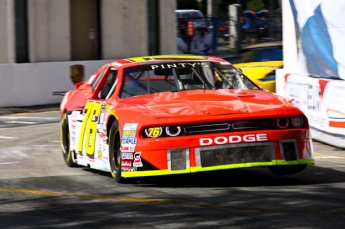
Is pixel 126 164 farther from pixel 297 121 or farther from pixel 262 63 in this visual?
pixel 262 63

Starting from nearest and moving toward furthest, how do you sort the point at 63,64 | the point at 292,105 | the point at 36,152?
the point at 292,105, the point at 36,152, the point at 63,64

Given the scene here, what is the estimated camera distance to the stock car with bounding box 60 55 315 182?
8.30m

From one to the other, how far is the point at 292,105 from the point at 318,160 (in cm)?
266

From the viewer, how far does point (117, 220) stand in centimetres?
677

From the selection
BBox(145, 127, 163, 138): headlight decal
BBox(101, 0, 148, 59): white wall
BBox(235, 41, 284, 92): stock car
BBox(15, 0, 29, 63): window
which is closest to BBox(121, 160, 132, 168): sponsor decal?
BBox(145, 127, 163, 138): headlight decal

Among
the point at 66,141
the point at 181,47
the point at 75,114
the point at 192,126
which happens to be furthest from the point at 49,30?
Answer: the point at 192,126

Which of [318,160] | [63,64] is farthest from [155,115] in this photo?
[63,64]

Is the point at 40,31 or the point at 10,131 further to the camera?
the point at 40,31

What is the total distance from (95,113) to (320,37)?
5.70 meters

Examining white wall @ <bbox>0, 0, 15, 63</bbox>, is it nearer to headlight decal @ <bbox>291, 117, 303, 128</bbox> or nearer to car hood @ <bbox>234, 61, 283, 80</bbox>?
car hood @ <bbox>234, 61, 283, 80</bbox>

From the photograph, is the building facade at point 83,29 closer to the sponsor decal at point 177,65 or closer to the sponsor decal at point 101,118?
the sponsor decal at point 177,65

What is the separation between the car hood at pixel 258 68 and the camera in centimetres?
1842

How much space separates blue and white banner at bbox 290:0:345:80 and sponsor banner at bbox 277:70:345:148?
1.12 feet

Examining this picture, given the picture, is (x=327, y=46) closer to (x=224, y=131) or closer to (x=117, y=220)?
(x=224, y=131)
